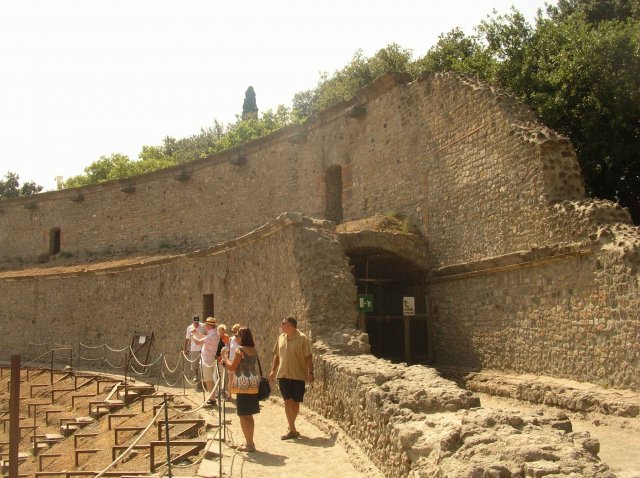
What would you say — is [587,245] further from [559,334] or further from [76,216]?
[76,216]

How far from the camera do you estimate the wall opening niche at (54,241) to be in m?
30.8

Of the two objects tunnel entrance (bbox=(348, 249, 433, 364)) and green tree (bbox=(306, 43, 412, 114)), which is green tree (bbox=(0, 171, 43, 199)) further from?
tunnel entrance (bbox=(348, 249, 433, 364))

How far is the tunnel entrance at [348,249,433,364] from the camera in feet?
50.5

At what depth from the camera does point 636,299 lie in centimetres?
1024

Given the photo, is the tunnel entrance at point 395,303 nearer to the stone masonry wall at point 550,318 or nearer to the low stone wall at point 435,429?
the stone masonry wall at point 550,318

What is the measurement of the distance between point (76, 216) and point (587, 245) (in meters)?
24.5

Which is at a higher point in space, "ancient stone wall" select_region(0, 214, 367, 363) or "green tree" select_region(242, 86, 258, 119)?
"green tree" select_region(242, 86, 258, 119)

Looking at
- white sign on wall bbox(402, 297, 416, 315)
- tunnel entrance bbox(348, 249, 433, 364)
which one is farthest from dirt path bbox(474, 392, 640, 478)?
tunnel entrance bbox(348, 249, 433, 364)

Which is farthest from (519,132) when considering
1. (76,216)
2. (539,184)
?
(76,216)

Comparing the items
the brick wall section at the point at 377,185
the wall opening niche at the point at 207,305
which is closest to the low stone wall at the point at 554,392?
the brick wall section at the point at 377,185

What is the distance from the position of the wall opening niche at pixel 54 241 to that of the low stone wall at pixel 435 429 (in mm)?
23957

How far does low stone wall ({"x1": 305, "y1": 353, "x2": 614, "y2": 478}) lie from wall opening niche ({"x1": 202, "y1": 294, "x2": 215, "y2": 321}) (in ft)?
21.1

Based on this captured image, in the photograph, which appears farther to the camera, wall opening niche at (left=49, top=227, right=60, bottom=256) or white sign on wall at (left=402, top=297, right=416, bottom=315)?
wall opening niche at (left=49, top=227, right=60, bottom=256)

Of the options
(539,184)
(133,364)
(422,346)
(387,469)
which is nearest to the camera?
(387,469)
